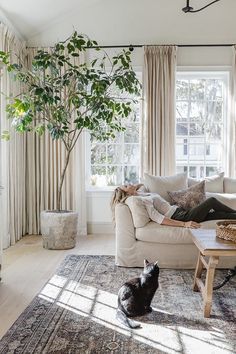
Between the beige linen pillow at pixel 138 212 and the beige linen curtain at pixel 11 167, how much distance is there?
1624mm

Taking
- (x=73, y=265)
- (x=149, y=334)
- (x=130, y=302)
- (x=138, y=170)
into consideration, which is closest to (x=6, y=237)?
(x=73, y=265)

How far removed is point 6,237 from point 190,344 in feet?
10.5

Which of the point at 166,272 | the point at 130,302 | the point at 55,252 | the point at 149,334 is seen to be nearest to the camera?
the point at 149,334

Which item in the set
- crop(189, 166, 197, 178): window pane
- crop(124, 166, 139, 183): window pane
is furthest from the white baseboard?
crop(189, 166, 197, 178): window pane

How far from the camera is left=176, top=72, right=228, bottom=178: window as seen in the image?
6.02 metres

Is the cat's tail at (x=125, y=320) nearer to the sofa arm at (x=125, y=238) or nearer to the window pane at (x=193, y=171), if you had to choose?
the sofa arm at (x=125, y=238)

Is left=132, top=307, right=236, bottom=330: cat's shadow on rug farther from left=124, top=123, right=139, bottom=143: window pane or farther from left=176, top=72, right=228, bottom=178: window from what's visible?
left=124, top=123, right=139, bottom=143: window pane

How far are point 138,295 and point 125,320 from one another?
219 millimetres

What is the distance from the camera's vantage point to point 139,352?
243 centimetres

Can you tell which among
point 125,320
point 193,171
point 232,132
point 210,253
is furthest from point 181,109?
point 125,320

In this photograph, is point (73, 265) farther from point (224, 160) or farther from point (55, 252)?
point (224, 160)

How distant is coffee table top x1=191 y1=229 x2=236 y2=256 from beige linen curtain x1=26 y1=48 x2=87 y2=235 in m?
2.88

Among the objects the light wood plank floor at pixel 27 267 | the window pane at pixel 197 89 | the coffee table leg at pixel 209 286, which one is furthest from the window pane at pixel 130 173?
the coffee table leg at pixel 209 286

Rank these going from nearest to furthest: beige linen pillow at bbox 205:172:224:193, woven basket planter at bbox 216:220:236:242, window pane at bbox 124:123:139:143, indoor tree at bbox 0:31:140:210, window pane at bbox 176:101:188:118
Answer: woven basket planter at bbox 216:220:236:242 → indoor tree at bbox 0:31:140:210 → beige linen pillow at bbox 205:172:224:193 → window pane at bbox 176:101:188:118 → window pane at bbox 124:123:139:143
